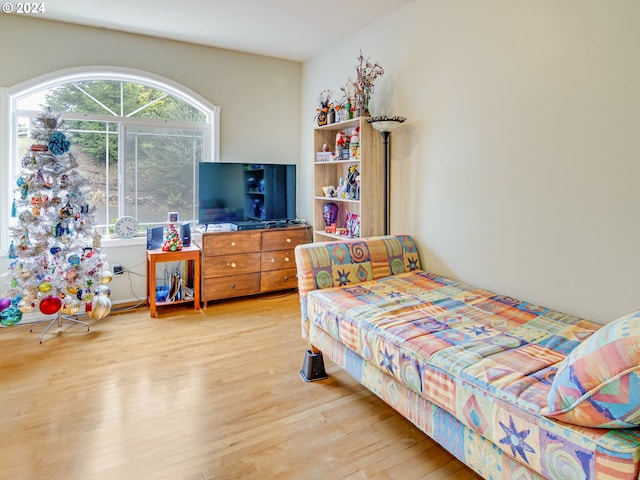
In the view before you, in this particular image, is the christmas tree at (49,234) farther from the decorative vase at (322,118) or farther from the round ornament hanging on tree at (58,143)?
the decorative vase at (322,118)

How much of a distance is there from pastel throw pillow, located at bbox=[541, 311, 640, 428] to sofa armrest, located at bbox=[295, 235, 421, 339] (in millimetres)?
1579

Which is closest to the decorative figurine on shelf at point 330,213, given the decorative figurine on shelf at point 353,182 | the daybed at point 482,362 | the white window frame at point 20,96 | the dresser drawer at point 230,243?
the decorative figurine on shelf at point 353,182

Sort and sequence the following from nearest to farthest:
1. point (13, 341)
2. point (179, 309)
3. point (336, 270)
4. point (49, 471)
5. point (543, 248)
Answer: point (49, 471) → point (543, 248) → point (336, 270) → point (13, 341) → point (179, 309)

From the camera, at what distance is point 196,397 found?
89.2 inches

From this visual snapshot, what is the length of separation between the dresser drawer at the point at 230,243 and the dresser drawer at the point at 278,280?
1.04 ft

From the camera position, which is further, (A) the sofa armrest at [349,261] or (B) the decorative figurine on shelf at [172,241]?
(B) the decorative figurine on shelf at [172,241]

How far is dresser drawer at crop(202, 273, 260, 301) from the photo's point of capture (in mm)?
3842

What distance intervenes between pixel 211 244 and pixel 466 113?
2.53 meters

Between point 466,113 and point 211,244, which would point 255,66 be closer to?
point 211,244

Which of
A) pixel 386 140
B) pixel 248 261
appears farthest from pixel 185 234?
pixel 386 140

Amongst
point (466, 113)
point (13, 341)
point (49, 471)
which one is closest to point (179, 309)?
point (13, 341)

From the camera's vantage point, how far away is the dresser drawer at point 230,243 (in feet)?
12.5

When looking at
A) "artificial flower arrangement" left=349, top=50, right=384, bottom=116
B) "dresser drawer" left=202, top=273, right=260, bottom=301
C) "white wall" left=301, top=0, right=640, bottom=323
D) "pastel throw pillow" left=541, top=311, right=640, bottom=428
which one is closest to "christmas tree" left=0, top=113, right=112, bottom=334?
"dresser drawer" left=202, top=273, right=260, bottom=301

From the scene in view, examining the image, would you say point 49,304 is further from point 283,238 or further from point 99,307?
point 283,238
